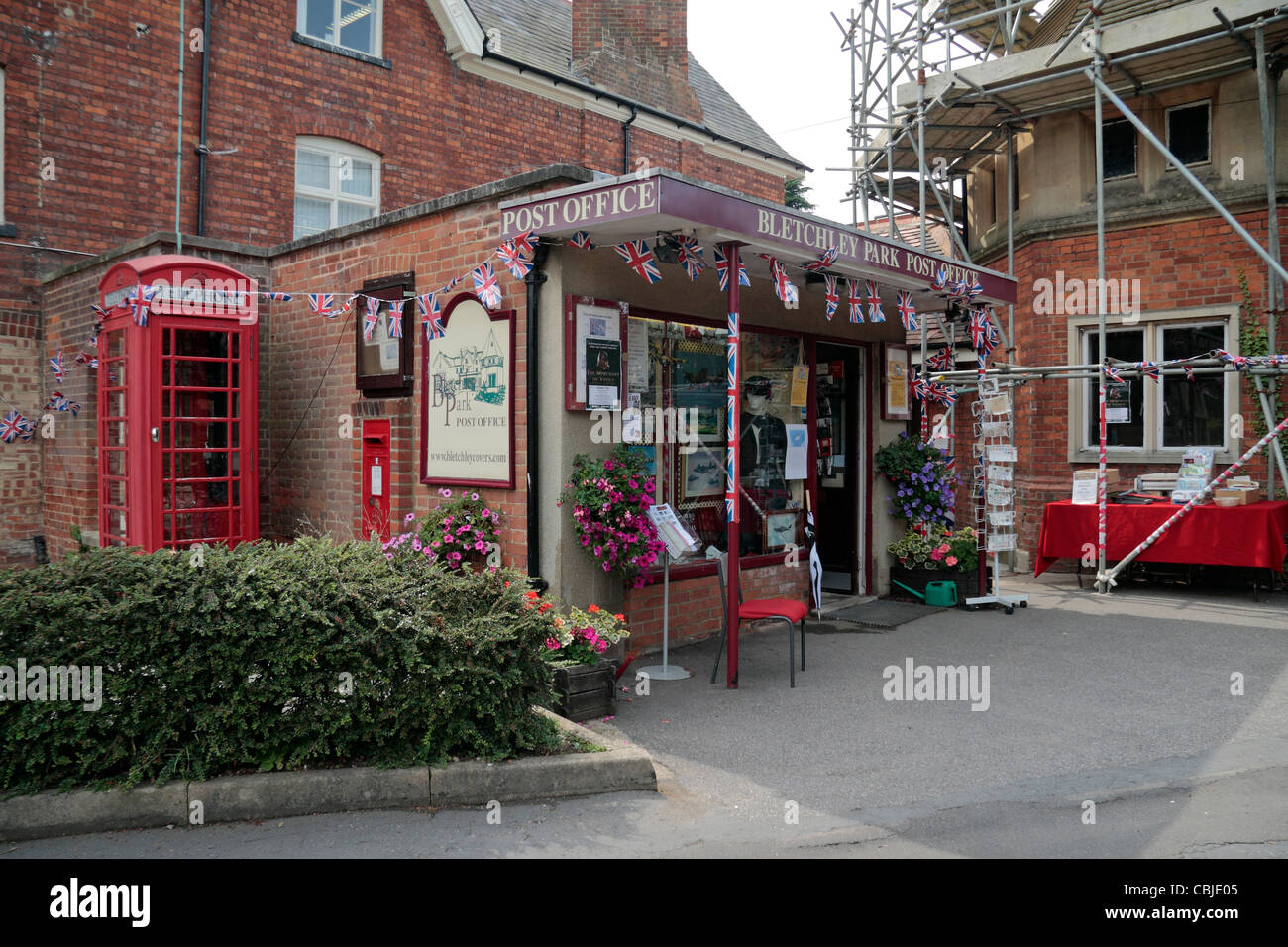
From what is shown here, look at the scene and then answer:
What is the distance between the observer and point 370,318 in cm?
848

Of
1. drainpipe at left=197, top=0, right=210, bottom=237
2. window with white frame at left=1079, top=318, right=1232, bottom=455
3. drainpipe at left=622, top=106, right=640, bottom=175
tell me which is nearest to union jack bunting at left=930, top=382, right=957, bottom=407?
window with white frame at left=1079, top=318, right=1232, bottom=455

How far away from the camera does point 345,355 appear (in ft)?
30.2

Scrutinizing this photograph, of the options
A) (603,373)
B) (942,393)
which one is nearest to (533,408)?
(603,373)

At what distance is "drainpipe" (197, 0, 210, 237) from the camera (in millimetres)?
12672

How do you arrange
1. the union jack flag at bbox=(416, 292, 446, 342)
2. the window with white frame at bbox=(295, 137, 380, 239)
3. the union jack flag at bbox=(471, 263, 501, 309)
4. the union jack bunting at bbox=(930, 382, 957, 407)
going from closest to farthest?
the union jack flag at bbox=(471, 263, 501, 309), the union jack flag at bbox=(416, 292, 446, 342), the union jack bunting at bbox=(930, 382, 957, 407), the window with white frame at bbox=(295, 137, 380, 239)

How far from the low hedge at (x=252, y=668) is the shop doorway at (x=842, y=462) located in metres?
6.32

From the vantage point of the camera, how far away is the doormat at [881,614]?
939cm

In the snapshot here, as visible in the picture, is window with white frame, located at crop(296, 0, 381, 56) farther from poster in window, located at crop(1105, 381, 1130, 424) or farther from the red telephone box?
poster in window, located at crop(1105, 381, 1130, 424)

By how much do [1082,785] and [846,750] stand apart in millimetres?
1301

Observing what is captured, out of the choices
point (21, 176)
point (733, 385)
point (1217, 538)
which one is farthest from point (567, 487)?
point (21, 176)

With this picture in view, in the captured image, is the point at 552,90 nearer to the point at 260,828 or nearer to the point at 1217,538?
the point at 1217,538

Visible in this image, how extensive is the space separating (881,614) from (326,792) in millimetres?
6679

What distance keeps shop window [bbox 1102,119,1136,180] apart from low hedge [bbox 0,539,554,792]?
38.4 ft

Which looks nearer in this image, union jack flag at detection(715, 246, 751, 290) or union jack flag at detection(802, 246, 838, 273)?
union jack flag at detection(715, 246, 751, 290)
